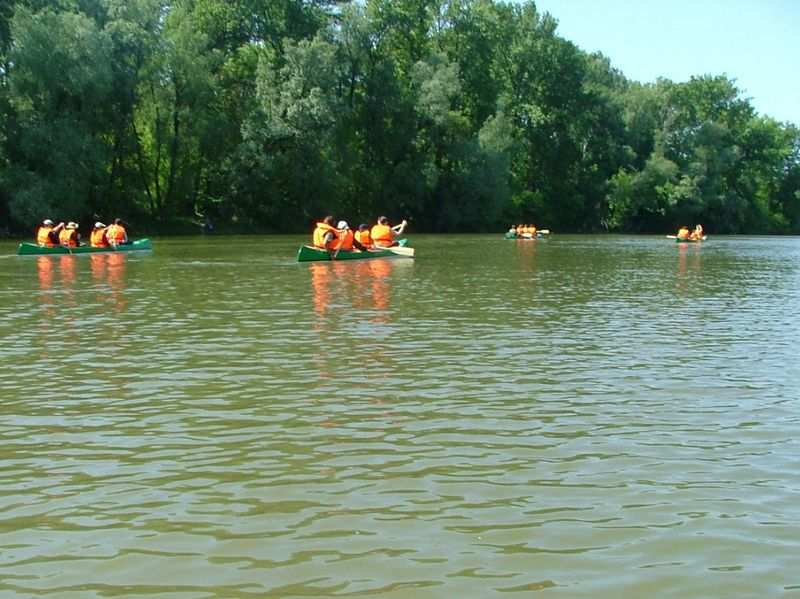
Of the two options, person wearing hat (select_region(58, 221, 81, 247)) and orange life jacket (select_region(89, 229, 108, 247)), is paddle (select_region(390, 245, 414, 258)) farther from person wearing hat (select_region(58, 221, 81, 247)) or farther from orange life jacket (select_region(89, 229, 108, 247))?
person wearing hat (select_region(58, 221, 81, 247))

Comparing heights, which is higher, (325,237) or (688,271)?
(325,237)

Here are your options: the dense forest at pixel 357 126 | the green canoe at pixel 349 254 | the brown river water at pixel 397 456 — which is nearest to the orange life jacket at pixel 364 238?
the green canoe at pixel 349 254

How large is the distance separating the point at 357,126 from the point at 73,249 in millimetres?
35287

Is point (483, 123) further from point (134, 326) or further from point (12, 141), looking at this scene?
point (134, 326)

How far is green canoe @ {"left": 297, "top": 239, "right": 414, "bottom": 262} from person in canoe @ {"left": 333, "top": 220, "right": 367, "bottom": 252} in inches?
9.3

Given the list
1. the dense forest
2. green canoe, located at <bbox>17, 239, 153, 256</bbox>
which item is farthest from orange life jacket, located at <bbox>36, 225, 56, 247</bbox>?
the dense forest

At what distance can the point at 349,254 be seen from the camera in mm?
30875

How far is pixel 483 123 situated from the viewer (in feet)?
249

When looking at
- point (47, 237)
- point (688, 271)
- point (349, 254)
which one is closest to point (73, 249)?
point (47, 237)

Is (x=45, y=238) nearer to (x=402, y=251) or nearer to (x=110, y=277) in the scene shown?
(x=110, y=277)

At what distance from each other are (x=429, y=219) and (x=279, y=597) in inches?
2615

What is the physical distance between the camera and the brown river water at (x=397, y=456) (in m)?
5.13

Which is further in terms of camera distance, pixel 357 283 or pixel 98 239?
pixel 98 239

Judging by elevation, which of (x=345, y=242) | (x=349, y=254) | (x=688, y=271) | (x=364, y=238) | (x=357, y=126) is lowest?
(x=688, y=271)
